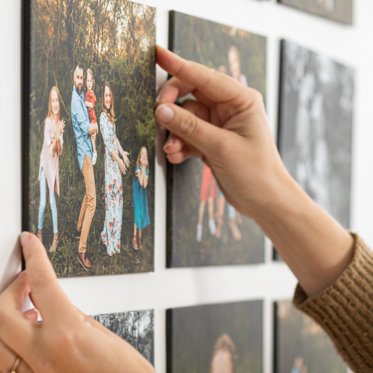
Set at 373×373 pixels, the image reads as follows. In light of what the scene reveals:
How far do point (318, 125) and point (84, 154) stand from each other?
0.74m

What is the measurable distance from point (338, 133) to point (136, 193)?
2.35 ft

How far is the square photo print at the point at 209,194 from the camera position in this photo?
4.65 ft

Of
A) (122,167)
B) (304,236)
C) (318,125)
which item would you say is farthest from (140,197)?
(318,125)

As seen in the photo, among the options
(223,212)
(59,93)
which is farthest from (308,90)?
(59,93)

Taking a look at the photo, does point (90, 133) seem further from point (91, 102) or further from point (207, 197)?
point (207, 197)

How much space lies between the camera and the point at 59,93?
1.18m

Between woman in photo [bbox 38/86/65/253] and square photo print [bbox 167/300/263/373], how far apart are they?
0.33 meters

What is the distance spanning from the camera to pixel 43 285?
1.11 metres

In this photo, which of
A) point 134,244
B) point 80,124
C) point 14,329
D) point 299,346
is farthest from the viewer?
point 299,346

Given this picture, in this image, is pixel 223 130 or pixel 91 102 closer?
pixel 91 102

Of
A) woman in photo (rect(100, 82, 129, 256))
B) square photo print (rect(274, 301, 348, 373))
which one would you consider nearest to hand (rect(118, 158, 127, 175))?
woman in photo (rect(100, 82, 129, 256))

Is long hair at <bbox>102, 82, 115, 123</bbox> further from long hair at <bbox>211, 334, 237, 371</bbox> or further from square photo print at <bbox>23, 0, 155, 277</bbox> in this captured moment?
long hair at <bbox>211, 334, 237, 371</bbox>

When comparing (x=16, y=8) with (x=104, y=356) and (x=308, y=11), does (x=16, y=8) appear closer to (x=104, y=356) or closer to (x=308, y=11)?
(x=104, y=356)

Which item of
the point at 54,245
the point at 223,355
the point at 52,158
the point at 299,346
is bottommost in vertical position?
the point at 299,346
